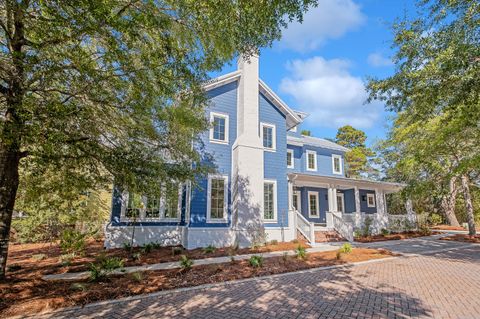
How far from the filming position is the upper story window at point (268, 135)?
1418cm

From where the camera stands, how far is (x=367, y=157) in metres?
35.5

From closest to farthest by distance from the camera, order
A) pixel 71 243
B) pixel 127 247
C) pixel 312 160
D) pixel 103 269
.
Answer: pixel 103 269 → pixel 71 243 → pixel 127 247 → pixel 312 160

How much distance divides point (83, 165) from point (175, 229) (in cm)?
633

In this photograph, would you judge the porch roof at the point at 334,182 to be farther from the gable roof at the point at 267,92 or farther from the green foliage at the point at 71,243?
the green foliage at the point at 71,243

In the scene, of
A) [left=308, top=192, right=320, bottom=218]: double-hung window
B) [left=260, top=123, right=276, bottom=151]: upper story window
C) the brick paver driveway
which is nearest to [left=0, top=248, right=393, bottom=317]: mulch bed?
the brick paver driveway

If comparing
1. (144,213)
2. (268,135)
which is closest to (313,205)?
(268,135)

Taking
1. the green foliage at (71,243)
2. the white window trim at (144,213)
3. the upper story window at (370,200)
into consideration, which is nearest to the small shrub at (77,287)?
the green foliage at (71,243)

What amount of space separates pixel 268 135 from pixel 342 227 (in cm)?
700

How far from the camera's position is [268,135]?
47.3ft

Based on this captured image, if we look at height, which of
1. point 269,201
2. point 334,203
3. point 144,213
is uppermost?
point 269,201

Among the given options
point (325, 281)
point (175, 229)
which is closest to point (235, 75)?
point (175, 229)

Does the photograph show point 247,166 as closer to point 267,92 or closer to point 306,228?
point 306,228

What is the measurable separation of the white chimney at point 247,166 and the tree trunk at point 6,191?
8276mm

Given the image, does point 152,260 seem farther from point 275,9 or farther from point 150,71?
point 275,9
